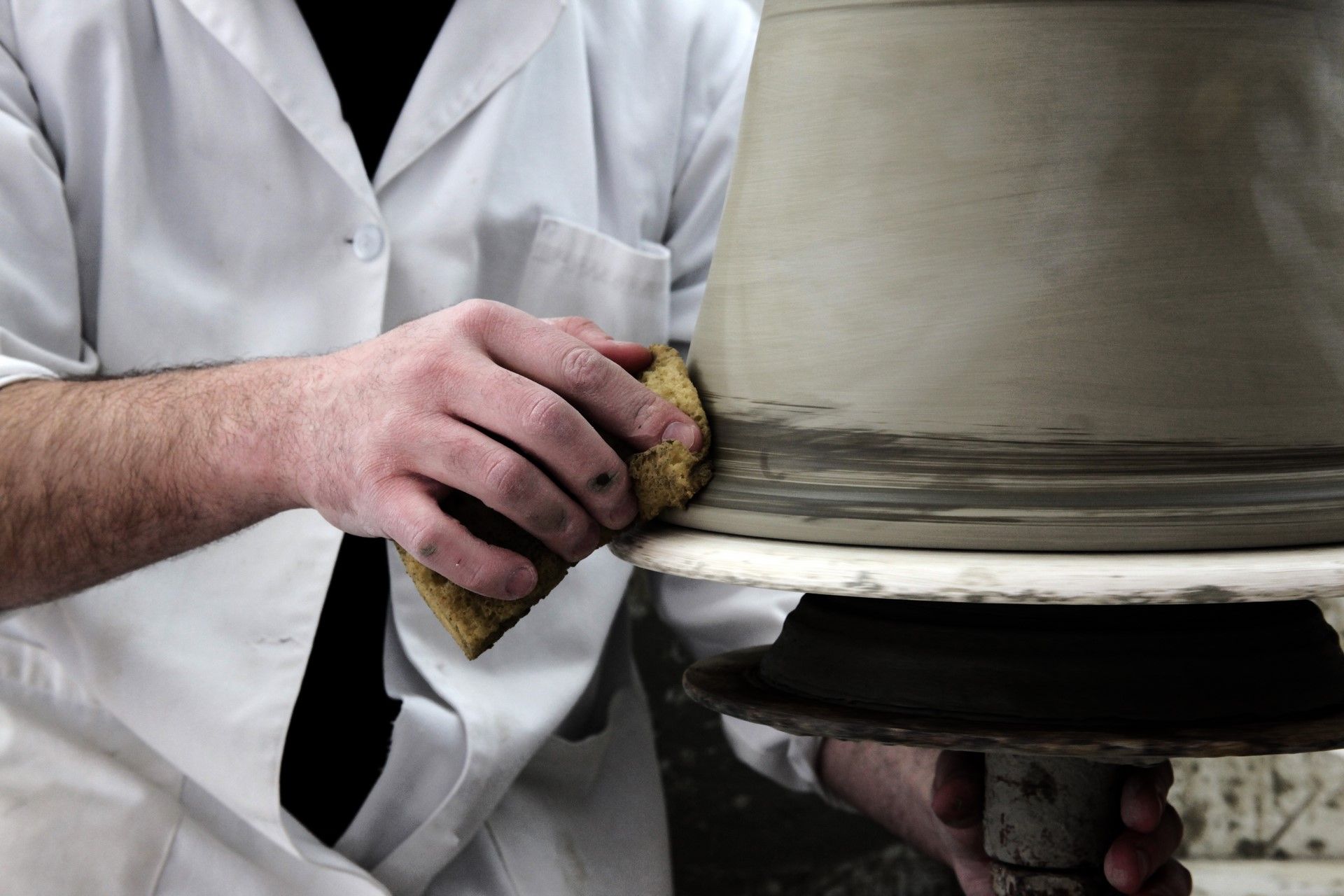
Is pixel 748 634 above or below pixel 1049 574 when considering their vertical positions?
below

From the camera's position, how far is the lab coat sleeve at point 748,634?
1.04m

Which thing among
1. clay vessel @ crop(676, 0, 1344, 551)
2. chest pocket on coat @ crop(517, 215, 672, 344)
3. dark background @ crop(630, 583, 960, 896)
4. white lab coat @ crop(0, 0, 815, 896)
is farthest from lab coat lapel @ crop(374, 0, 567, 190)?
dark background @ crop(630, 583, 960, 896)

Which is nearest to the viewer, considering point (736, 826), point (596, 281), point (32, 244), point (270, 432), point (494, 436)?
point (494, 436)

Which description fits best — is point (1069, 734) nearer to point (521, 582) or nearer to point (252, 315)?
point (521, 582)

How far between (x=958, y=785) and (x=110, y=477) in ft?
1.82

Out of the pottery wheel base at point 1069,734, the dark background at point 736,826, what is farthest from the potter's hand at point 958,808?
the dark background at point 736,826

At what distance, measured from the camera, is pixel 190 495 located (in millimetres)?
698

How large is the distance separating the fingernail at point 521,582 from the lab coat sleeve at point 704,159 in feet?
2.12

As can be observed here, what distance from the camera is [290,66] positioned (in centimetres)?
90

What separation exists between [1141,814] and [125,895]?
2.36ft

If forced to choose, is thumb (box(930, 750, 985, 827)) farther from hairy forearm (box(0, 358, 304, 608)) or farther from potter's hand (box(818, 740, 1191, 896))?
hairy forearm (box(0, 358, 304, 608))

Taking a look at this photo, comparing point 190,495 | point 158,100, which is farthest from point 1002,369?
point 158,100

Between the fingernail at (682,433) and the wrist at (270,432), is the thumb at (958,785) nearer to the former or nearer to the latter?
the fingernail at (682,433)

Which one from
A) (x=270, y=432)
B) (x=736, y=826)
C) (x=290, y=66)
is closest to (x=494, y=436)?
(x=270, y=432)
